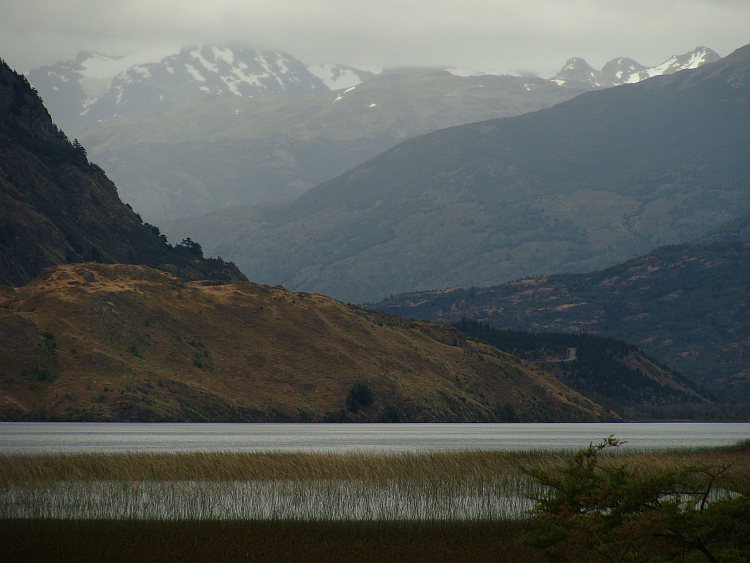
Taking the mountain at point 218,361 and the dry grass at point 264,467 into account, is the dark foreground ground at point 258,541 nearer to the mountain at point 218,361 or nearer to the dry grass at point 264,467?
the dry grass at point 264,467

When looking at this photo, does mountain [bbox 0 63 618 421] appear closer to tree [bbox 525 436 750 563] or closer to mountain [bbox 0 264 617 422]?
mountain [bbox 0 264 617 422]

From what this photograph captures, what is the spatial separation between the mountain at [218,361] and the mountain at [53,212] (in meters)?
11.5

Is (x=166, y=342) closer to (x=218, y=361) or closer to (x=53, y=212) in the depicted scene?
(x=218, y=361)

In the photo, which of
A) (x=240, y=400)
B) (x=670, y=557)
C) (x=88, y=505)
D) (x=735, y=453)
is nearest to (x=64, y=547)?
(x=88, y=505)

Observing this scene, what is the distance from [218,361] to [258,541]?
278ft

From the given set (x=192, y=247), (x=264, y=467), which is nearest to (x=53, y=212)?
(x=192, y=247)

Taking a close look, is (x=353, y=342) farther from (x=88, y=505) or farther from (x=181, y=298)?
(x=88, y=505)

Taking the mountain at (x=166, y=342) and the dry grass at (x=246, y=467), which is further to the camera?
the mountain at (x=166, y=342)

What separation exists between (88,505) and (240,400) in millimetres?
71845

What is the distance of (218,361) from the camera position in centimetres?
11088

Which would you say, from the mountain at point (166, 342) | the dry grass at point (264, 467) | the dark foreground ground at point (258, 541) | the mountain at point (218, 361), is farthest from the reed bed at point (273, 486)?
the mountain at point (166, 342)

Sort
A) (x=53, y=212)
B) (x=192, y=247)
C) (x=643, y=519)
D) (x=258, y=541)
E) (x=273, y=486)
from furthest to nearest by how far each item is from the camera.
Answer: (x=192, y=247) < (x=53, y=212) < (x=273, y=486) < (x=258, y=541) < (x=643, y=519)

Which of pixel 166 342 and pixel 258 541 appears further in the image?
pixel 166 342

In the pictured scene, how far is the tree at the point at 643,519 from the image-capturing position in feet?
64.0
